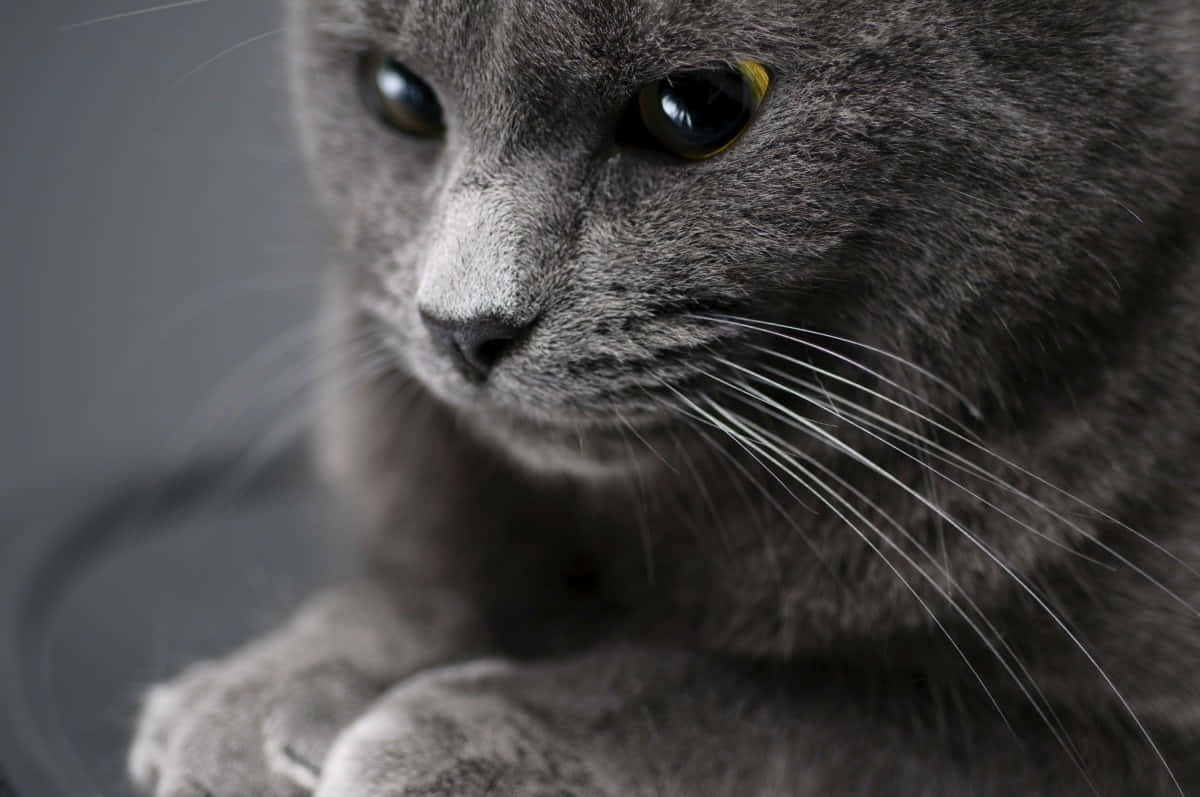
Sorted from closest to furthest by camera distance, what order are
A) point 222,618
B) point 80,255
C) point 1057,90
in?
point 1057,90
point 222,618
point 80,255

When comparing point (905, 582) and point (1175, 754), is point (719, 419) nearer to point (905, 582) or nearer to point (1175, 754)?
point (905, 582)

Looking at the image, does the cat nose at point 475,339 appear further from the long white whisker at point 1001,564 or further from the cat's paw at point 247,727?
the cat's paw at point 247,727

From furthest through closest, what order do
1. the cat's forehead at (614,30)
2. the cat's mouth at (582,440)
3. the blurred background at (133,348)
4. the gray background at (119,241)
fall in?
the gray background at (119,241), the blurred background at (133,348), the cat's mouth at (582,440), the cat's forehead at (614,30)

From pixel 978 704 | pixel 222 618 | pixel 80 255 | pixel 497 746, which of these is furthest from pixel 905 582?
pixel 80 255

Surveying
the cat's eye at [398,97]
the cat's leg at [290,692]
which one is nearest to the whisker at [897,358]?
the cat's eye at [398,97]

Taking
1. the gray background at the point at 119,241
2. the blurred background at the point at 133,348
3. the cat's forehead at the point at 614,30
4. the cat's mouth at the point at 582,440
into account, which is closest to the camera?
the cat's forehead at the point at 614,30

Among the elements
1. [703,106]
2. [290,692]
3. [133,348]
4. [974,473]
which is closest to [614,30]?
[703,106]

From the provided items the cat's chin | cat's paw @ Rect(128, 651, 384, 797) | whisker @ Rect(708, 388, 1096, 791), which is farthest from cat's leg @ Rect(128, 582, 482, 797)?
whisker @ Rect(708, 388, 1096, 791)

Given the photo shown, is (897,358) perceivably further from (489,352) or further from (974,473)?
(489,352)
